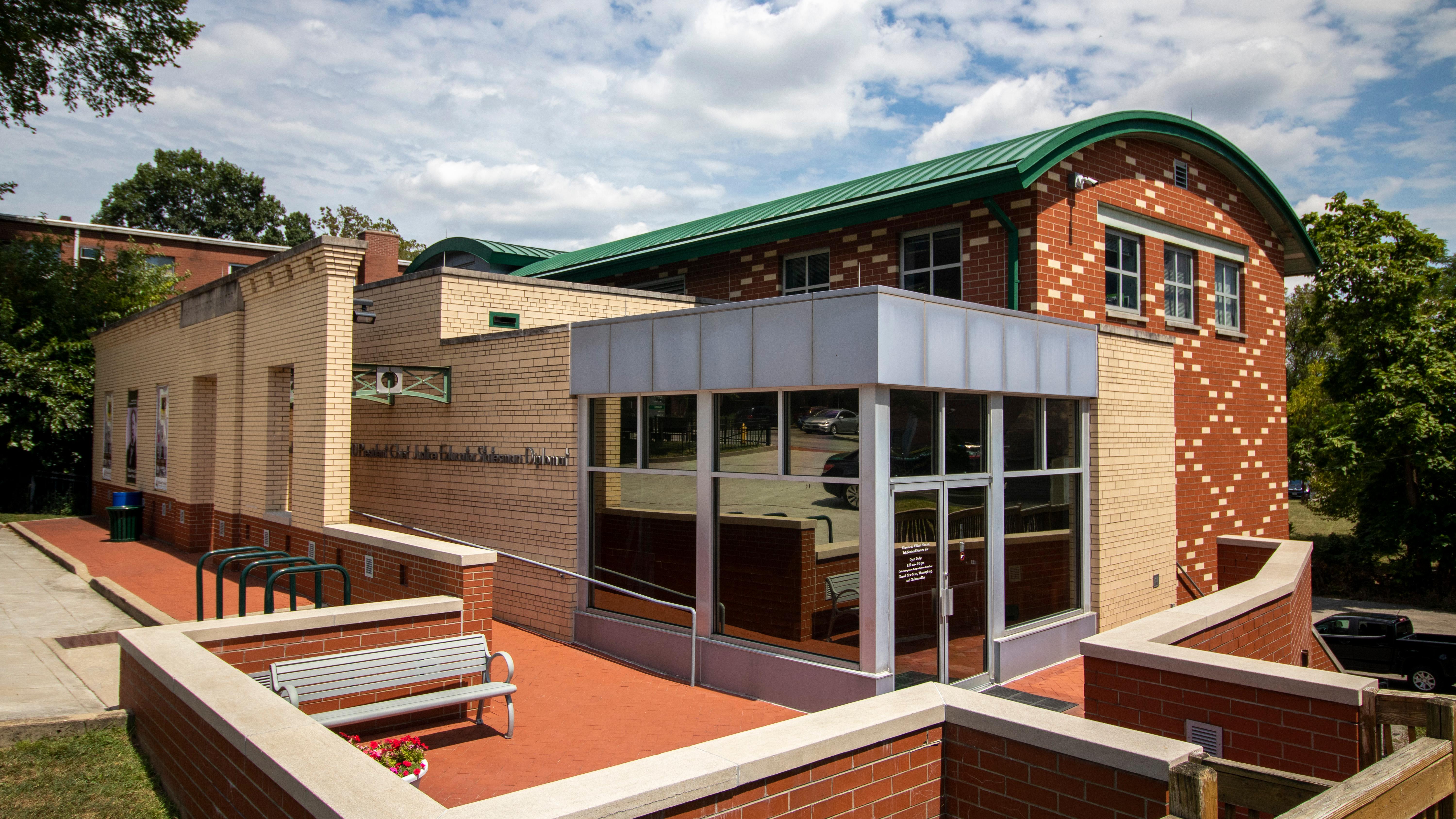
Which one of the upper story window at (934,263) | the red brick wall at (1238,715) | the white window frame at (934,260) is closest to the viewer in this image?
the red brick wall at (1238,715)

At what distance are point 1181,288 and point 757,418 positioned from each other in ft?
33.2

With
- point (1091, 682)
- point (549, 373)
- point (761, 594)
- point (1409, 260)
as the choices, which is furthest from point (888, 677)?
point (1409, 260)

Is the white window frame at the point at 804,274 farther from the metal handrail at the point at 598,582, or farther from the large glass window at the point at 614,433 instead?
the metal handrail at the point at 598,582

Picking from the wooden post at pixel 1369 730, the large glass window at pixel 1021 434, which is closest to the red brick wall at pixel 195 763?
the wooden post at pixel 1369 730

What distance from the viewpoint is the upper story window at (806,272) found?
15.0 metres

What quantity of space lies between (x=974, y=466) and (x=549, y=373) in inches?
215

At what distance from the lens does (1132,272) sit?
1405cm

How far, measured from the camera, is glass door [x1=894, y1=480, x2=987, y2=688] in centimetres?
818

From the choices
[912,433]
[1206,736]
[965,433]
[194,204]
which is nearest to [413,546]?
[912,433]

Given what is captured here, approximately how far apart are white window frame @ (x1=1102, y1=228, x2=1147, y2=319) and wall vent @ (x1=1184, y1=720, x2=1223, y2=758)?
905 centimetres

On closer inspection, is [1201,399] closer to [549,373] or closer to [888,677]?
[888,677]

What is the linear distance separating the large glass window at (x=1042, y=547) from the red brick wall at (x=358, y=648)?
576 cm

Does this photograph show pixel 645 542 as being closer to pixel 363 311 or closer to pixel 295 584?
pixel 295 584

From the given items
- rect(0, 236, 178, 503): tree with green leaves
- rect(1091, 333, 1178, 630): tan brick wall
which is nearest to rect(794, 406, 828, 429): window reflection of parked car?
rect(1091, 333, 1178, 630): tan brick wall
